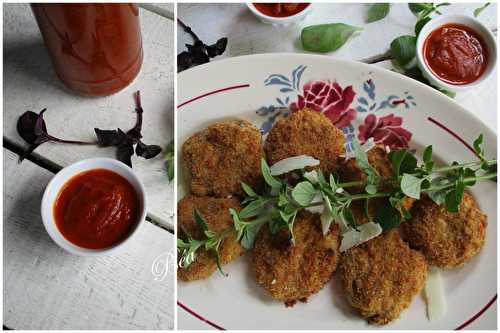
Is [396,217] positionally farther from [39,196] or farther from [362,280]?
[39,196]

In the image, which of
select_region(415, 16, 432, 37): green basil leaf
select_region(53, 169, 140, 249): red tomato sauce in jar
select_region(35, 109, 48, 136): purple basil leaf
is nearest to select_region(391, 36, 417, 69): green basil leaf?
select_region(415, 16, 432, 37): green basil leaf

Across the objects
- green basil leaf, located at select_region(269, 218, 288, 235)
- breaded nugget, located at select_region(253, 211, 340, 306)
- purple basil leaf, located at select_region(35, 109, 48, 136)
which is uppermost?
green basil leaf, located at select_region(269, 218, 288, 235)

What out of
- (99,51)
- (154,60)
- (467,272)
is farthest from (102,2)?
(467,272)

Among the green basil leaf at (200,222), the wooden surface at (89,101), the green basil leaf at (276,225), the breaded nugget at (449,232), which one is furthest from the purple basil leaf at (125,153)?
the breaded nugget at (449,232)

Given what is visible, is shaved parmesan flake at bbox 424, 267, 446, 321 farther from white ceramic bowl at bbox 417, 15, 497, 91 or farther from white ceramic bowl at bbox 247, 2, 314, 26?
white ceramic bowl at bbox 247, 2, 314, 26

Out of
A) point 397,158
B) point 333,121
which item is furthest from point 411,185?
point 333,121

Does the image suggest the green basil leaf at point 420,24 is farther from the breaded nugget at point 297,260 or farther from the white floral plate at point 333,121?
the breaded nugget at point 297,260
